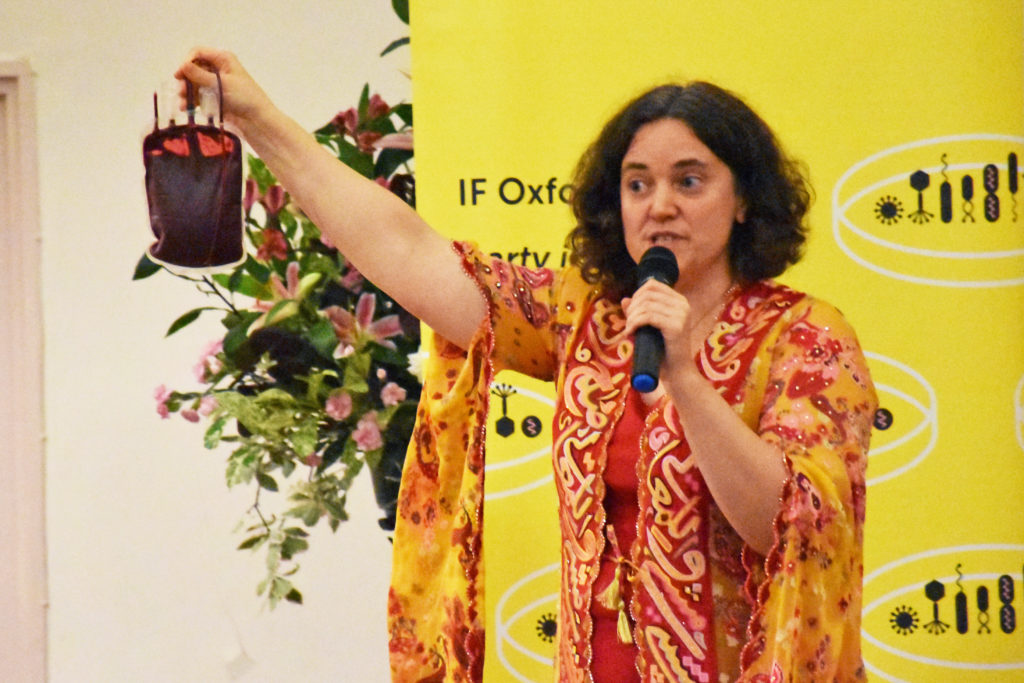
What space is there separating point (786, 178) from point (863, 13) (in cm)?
80

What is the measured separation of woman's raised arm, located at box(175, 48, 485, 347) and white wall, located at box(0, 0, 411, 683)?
2.95ft

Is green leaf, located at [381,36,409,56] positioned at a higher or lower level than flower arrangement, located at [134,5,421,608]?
higher

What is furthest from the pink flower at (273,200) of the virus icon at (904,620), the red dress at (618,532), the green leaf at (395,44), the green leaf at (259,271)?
the virus icon at (904,620)

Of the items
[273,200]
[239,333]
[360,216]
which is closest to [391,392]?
[239,333]

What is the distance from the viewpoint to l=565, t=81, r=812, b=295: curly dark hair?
58.6 inches

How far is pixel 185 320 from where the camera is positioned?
8.10ft

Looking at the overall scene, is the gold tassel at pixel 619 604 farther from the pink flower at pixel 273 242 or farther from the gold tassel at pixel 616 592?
the pink flower at pixel 273 242

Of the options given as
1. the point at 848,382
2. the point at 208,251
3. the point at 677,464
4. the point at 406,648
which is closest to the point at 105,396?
the point at 208,251

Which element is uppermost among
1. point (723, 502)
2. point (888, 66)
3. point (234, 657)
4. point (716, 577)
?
point (888, 66)

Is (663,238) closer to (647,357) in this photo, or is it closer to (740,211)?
(740,211)

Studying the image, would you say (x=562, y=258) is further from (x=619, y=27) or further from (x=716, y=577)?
(x=716, y=577)

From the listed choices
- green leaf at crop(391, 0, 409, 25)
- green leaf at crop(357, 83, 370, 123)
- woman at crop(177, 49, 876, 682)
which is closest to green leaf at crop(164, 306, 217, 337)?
green leaf at crop(357, 83, 370, 123)

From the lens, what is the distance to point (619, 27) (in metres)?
2.22

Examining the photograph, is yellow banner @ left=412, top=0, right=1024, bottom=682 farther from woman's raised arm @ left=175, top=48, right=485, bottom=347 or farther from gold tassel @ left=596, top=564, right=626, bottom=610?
gold tassel @ left=596, top=564, right=626, bottom=610
